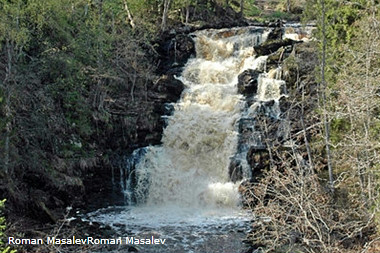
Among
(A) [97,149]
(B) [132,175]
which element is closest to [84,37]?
(A) [97,149]

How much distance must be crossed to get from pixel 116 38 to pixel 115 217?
968 cm

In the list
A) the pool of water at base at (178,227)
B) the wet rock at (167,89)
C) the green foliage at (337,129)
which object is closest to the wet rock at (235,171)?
the pool of water at base at (178,227)

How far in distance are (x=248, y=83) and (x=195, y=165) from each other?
593 centimetres

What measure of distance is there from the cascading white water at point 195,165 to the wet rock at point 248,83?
340 mm

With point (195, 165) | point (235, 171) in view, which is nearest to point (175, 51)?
point (195, 165)

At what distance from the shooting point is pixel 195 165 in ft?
64.8

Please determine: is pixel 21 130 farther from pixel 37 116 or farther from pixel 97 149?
pixel 97 149

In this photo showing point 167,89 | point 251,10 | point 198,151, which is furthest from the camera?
point 251,10

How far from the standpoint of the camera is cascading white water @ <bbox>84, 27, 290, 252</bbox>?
16394 millimetres

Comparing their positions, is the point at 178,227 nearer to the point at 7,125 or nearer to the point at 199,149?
the point at 199,149

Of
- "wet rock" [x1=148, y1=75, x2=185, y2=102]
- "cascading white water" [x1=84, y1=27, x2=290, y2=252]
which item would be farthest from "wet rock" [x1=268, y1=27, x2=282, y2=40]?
"wet rock" [x1=148, y1=75, x2=185, y2=102]

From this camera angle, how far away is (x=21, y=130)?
15.0m

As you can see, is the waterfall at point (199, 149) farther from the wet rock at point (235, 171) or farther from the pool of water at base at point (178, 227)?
the pool of water at base at point (178, 227)

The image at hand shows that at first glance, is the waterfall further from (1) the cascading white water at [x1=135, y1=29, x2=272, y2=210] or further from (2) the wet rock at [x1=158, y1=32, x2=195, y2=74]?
(2) the wet rock at [x1=158, y1=32, x2=195, y2=74]
